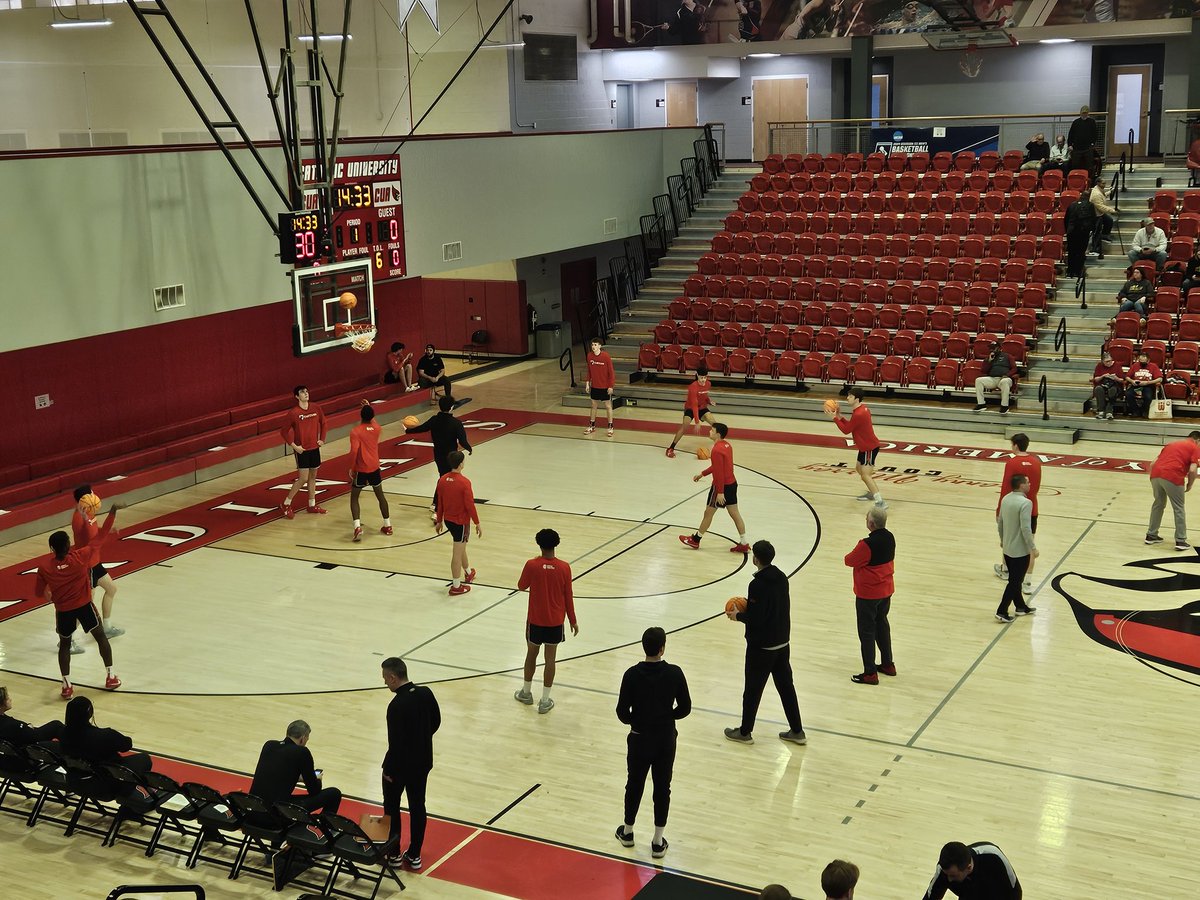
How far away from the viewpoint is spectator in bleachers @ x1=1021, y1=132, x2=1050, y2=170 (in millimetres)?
24625

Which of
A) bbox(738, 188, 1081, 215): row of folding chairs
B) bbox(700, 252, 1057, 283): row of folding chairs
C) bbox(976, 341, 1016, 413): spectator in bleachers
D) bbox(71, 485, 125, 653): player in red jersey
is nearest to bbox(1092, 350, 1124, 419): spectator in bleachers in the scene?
bbox(976, 341, 1016, 413): spectator in bleachers

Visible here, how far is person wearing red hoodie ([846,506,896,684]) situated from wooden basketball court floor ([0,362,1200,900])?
0.20 m

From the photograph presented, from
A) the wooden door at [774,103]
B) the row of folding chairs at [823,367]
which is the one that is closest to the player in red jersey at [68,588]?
the row of folding chairs at [823,367]

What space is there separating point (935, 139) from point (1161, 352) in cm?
1029

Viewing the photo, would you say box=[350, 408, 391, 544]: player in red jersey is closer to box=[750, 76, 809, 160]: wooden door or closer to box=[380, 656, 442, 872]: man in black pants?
box=[380, 656, 442, 872]: man in black pants

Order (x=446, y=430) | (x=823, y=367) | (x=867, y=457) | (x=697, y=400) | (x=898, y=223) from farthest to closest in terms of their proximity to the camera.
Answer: (x=898, y=223) → (x=823, y=367) → (x=697, y=400) → (x=867, y=457) → (x=446, y=430)

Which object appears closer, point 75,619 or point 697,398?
point 75,619

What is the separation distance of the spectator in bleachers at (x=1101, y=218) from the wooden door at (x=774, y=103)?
1015 cm

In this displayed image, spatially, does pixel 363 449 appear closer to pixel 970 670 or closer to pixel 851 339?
pixel 970 670

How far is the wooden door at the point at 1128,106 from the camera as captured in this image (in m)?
28.7

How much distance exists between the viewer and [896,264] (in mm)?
22922

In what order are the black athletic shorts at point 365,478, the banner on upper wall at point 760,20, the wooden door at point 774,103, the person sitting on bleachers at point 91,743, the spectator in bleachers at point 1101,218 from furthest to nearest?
the wooden door at point 774,103
the banner on upper wall at point 760,20
the spectator in bleachers at point 1101,218
the black athletic shorts at point 365,478
the person sitting on bleachers at point 91,743

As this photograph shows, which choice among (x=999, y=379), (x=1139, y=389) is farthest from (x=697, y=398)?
(x=1139, y=389)

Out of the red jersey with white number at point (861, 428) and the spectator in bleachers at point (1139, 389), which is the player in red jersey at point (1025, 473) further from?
the spectator in bleachers at point (1139, 389)
